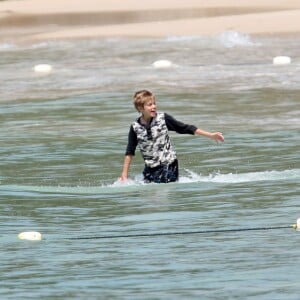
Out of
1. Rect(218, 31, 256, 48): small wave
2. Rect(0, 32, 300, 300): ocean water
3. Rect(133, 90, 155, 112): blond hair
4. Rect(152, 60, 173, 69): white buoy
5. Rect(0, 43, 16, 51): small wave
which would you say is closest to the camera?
Rect(0, 32, 300, 300): ocean water

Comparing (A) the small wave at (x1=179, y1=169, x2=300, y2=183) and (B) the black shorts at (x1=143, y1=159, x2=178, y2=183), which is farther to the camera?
(A) the small wave at (x1=179, y1=169, x2=300, y2=183)

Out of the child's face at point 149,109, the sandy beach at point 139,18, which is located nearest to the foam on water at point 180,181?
the child's face at point 149,109

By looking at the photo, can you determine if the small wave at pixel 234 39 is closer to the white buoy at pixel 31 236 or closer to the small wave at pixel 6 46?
the small wave at pixel 6 46

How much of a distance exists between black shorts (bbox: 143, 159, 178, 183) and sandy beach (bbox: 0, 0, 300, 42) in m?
24.6

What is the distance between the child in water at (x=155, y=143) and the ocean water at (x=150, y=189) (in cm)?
17

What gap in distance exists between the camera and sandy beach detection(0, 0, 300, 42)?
41938 millimetres

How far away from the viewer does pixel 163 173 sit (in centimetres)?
1535

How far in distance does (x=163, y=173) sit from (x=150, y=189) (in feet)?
1.02

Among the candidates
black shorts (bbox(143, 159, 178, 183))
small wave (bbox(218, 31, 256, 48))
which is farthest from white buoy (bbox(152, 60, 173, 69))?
black shorts (bbox(143, 159, 178, 183))

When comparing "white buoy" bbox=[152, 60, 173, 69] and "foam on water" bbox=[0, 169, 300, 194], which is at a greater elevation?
"white buoy" bbox=[152, 60, 173, 69]

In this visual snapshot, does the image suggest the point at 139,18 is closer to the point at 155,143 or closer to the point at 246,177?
the point at 246,177

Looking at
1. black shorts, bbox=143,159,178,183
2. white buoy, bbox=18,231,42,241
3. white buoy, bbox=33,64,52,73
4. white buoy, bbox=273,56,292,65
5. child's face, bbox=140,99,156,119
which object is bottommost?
white buoy, bbox=18,231,42,241

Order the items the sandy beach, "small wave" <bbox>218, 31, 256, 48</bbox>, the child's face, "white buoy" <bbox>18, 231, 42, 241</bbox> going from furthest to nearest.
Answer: the sandy beach < "small wave" <bbox>218, 31, 256, 48</bbox> < the child's face < "white buoy" <bbox>18, 231, 42, 241</bbox>

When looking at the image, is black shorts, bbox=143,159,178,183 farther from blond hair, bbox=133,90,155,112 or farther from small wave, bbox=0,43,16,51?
small wave, bbox=0,43,16,51
